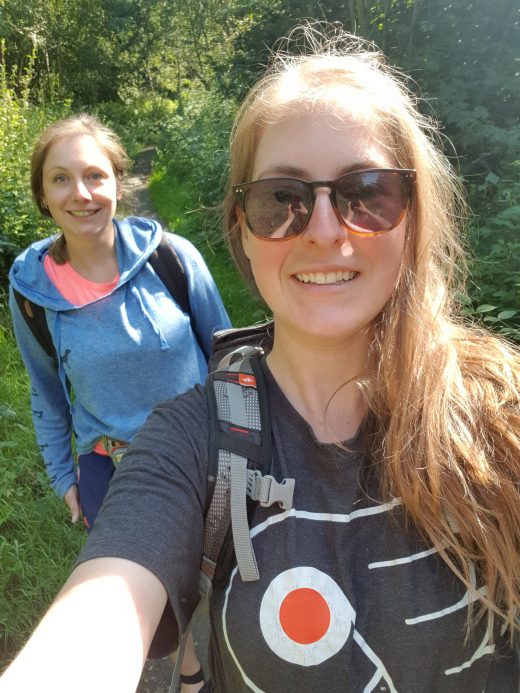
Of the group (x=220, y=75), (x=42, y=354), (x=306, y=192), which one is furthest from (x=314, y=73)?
(x=220, y=75)

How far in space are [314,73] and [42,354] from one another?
4.60 ft

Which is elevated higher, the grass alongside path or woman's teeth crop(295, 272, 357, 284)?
woman's teeth crop(295, 272, 357, 284)

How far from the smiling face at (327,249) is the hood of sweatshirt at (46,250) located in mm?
911

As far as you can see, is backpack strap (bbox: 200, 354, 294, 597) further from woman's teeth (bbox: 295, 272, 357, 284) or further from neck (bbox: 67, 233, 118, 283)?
neck (bbox: 67, 233, 118, 283)

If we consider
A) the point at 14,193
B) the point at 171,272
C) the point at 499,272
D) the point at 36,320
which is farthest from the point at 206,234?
the point at 36,320

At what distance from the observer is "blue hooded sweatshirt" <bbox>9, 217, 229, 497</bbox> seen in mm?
1870

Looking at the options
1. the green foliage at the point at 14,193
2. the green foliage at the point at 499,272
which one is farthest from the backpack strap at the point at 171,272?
the green foliage at the point at 14,193

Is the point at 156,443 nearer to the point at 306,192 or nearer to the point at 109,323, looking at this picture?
the point at 306,192

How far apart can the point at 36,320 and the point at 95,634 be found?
1.30 m

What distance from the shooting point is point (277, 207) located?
1165mm

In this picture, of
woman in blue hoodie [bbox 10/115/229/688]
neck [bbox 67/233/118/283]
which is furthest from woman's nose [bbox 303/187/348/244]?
neck [bbox 67/233/118/283]

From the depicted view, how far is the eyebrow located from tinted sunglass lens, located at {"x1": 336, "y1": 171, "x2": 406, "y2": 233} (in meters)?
0.02

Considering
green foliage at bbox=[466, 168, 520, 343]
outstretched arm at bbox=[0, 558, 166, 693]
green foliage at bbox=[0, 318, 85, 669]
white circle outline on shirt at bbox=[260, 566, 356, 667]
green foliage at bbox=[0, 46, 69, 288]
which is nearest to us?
outstretched arm at bbox=[0, 558, 166, 693]

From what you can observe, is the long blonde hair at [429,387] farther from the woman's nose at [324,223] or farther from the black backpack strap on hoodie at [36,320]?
the black backpack strap on hoodie at [36,320]
